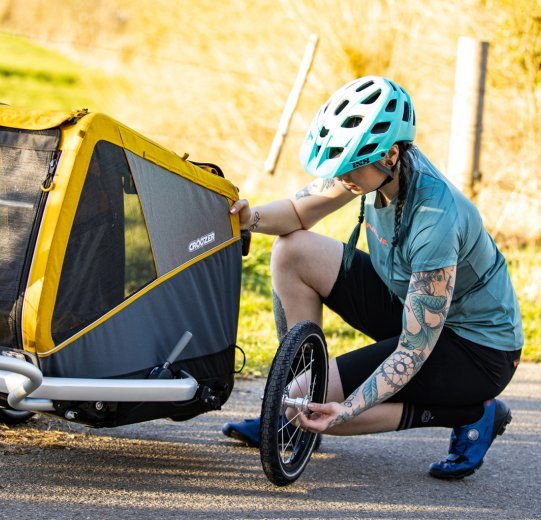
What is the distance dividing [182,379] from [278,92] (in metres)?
8.41

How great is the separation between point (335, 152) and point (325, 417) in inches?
34.2

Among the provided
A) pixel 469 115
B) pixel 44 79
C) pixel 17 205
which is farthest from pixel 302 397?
pixel 44 79

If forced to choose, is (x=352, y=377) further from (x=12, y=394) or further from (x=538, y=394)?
(x=538, y=394)

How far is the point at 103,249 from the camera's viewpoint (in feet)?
9.56

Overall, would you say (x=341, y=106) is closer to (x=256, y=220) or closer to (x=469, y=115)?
(x=256, y=220)

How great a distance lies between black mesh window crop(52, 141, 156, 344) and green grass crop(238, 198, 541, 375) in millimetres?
2021

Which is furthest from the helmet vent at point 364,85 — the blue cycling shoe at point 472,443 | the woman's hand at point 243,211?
the blue cycling shoe at point 472,443

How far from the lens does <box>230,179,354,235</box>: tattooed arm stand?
3.63 m

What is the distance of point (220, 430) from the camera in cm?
396

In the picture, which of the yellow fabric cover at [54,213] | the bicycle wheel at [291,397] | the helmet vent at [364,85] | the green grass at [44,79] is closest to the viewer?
the yellow fabric cover at [54,213]

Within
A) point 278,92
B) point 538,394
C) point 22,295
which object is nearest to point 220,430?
point 22,295

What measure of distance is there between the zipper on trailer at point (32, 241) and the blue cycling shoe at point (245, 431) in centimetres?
120

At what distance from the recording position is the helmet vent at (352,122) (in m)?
3.28

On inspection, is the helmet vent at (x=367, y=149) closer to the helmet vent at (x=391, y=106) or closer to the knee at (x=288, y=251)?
the helmet vent at (x=391, y=106)
